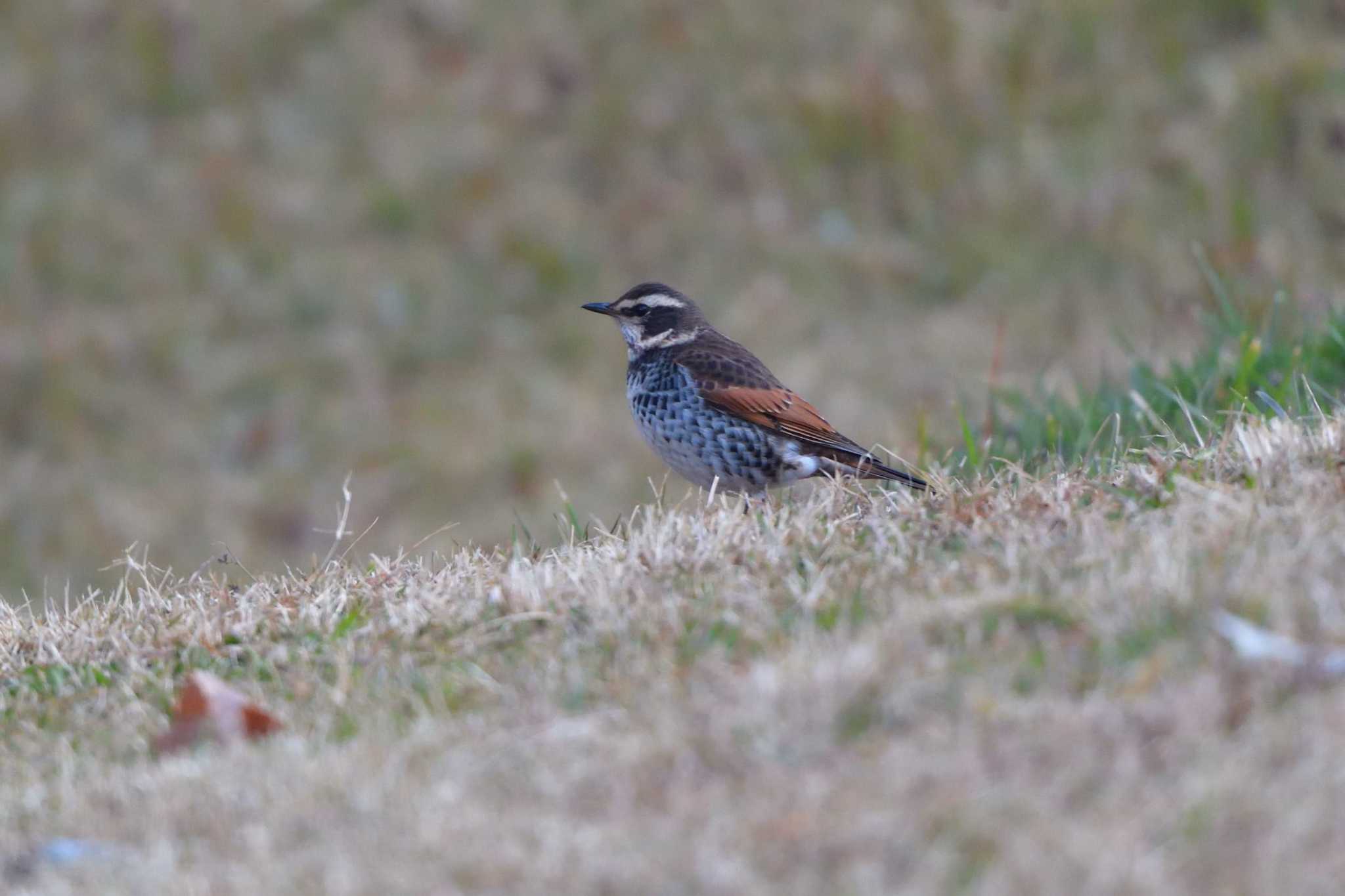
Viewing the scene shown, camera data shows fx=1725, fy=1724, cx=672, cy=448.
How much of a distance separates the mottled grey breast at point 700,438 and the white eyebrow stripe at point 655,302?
1.72ft

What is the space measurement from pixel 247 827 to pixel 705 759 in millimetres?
822

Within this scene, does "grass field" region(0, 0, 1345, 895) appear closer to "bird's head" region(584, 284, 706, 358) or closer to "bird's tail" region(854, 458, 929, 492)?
"bird's tail" region(854, 458, 929, 492)

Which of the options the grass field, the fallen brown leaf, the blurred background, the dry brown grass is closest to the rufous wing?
the grass field

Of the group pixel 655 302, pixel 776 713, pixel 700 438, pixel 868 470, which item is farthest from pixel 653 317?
pixel 776 713

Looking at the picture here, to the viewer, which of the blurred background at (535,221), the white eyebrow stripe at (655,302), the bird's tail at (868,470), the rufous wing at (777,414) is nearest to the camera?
the bird's tail at (868,470)

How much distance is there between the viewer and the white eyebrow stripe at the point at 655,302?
23.5 feet

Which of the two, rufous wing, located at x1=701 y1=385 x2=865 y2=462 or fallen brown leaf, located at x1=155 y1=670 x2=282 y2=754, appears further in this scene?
rufous wing, located at x1=701 y1=385 x2=865 y2=462

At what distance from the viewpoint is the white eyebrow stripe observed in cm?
715

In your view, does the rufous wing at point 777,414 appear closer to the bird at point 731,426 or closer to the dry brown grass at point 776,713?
the bird at point 731,426

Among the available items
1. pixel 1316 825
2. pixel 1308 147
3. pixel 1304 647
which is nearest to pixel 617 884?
pixel 1316 825

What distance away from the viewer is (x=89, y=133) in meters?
12.9

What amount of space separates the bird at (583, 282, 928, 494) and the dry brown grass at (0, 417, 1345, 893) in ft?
5.87

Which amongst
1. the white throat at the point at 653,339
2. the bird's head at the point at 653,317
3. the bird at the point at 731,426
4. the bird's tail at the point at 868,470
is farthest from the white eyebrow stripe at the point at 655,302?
the bird's tail at the point at 868,470

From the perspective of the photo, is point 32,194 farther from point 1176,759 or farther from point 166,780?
point 1176,759
